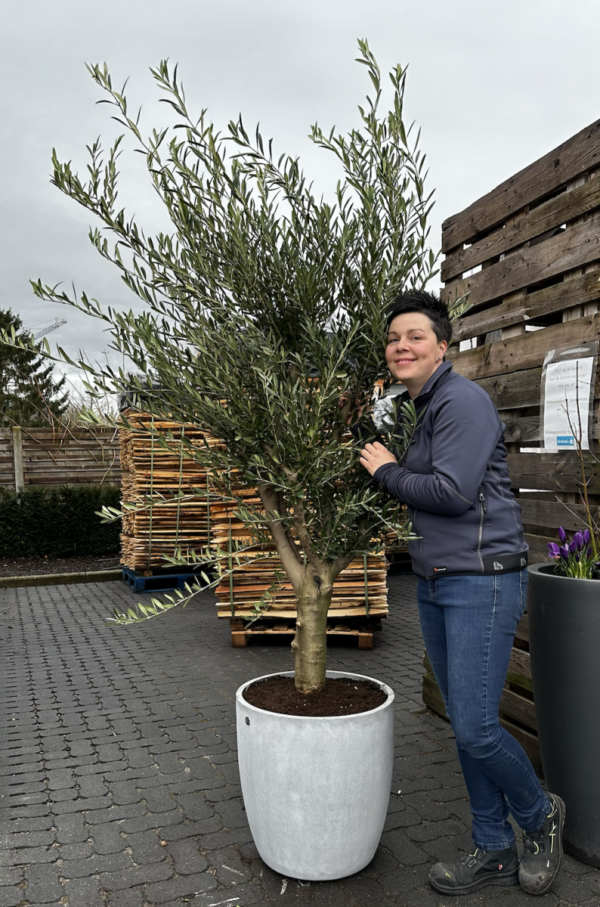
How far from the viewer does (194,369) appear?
2.91 m

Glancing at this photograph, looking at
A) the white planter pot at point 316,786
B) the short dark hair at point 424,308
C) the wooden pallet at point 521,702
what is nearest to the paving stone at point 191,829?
the white planter pot at point 316,786

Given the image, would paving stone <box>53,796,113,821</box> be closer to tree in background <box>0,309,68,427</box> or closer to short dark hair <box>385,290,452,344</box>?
short dark hair <box>385,290,452,344</box>

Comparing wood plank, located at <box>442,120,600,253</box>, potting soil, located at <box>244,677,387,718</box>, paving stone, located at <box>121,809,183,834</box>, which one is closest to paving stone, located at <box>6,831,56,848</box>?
paving stone, located at <box>121,809,183,834</box>

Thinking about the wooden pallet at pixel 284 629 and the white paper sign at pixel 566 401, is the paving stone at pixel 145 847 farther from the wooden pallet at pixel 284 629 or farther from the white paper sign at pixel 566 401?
the wooden pallet at pixel 284 629

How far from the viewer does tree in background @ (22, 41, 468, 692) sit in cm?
279

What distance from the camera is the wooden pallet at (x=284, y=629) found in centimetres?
673

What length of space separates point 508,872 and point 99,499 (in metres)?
11.0

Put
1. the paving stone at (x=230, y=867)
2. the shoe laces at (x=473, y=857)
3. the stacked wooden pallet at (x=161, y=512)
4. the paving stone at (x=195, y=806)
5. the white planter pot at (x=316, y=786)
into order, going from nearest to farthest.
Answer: the white planter pot at (x=316, y=786) → the shoe laces at (x=473, y=857) → the paving stone at (x=230, y=867) → the paving stone at (x=195, y=806) → the stacked wooden pallet at (x=161, y=512)

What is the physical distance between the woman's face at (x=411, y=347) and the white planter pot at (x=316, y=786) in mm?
1353

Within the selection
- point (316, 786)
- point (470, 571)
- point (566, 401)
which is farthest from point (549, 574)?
→ point (316, 786)

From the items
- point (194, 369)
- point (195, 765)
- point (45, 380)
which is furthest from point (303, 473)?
point (45, 380)

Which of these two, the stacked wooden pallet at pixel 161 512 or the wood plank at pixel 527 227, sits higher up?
the wood plank at pixel 527 227

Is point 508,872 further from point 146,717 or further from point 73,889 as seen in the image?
point 146,717

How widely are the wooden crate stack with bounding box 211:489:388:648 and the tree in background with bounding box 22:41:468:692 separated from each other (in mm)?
3669
